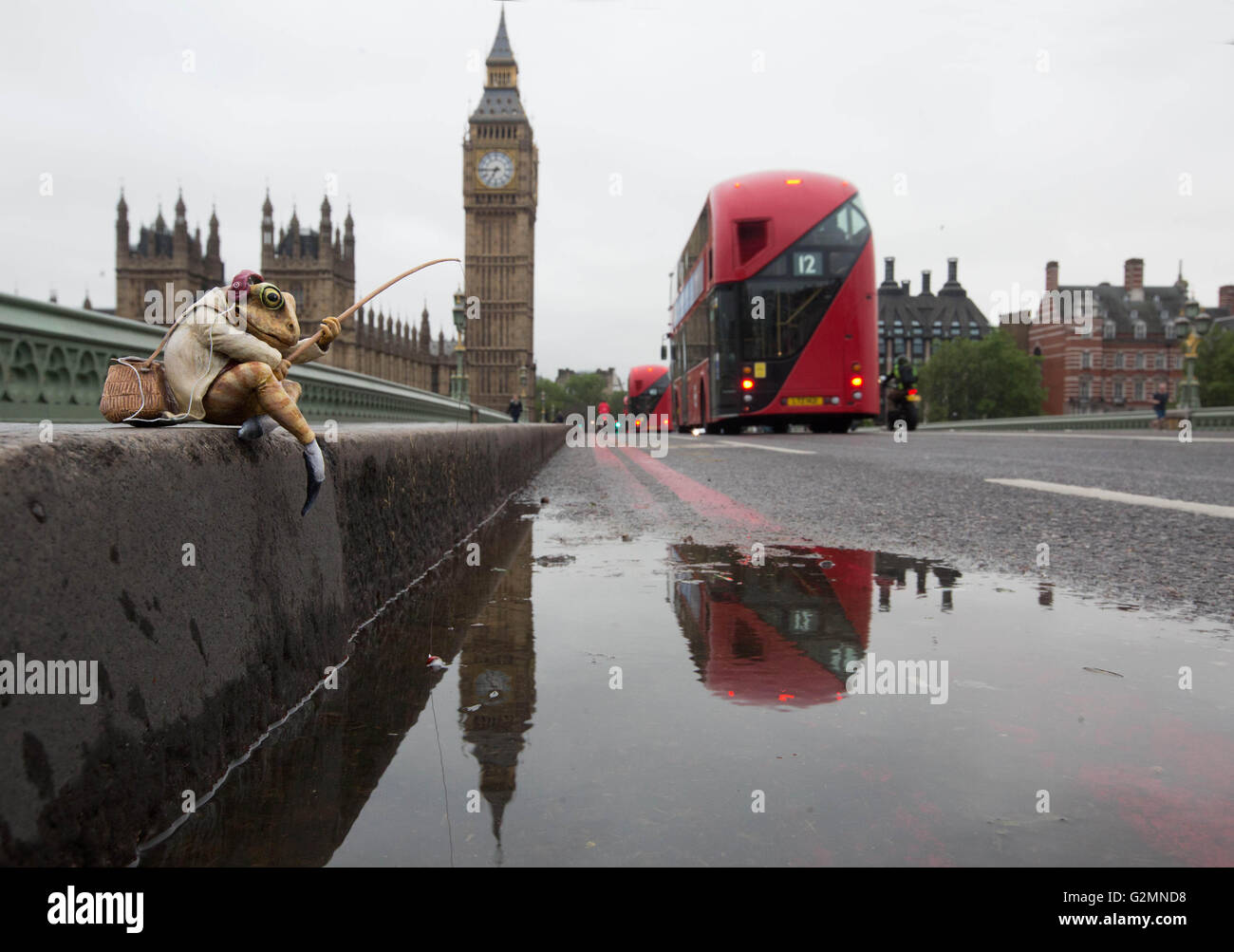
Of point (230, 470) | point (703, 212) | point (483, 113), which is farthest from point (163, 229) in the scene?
point (230, 470)

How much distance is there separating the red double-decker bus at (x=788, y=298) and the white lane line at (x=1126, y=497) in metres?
9.99

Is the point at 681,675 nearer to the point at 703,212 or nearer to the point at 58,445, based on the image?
the point at 58,445

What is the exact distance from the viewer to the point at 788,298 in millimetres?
17531

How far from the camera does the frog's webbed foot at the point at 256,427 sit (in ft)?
6.14

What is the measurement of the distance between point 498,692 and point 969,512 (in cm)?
442

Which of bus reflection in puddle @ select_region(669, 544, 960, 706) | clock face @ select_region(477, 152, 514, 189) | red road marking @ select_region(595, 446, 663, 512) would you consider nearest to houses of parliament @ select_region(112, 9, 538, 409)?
clock face @ select_region(477, 152, 514, 189)

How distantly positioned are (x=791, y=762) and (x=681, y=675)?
1.97 ft

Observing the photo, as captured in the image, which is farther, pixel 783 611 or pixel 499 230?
pixel 499 230

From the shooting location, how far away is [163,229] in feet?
261

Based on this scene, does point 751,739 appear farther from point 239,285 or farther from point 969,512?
point 969,512

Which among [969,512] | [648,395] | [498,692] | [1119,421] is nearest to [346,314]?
[498,692]

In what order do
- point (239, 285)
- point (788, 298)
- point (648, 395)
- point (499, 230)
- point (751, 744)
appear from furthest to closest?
point (499, 230), point (648, 395), point (788, 298), point (239, 285), point (751, 744)

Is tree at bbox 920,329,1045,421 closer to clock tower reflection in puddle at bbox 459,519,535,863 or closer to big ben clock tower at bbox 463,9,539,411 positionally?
big ben clock tower at bbox 463,9,539,411
